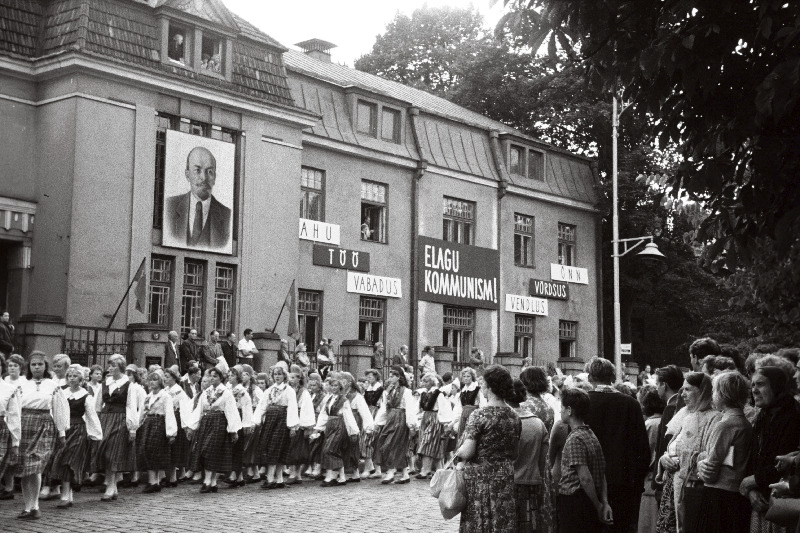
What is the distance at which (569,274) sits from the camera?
125ft

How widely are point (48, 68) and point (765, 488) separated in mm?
20126

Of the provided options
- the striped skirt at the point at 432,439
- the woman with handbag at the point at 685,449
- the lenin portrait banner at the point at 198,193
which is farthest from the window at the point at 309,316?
the woman with handbag at the point at 685,449

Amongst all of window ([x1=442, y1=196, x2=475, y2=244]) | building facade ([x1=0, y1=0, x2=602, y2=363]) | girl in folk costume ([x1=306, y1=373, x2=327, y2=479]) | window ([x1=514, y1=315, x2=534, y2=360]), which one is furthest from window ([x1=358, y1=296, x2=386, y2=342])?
girl in folk costume ([x1=306, y1=373, x2=327, y2=479])

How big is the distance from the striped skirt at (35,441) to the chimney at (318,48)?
2655 cm

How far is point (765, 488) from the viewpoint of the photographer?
7.12 m

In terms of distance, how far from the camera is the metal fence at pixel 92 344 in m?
21.8

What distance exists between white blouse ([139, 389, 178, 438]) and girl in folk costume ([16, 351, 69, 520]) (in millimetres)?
2793

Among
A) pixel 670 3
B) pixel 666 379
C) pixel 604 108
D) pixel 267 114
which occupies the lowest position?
pixel 666 379

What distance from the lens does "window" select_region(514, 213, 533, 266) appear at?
3616cm

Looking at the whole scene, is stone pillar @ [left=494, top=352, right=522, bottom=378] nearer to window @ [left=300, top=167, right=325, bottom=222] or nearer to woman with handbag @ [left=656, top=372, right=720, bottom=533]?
window @ [left=300, top=167, right=325, bottom=222]

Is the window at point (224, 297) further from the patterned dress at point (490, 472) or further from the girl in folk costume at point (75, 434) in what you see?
the patterned dress at point (490, 472)

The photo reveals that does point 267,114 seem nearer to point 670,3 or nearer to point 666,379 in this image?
point 666,379

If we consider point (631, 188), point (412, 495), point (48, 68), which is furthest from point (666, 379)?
point (631, 188)

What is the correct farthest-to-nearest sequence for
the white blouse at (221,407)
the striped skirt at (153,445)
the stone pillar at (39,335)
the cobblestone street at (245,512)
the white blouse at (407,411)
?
the stone pillar at (39,335) < the white blouse at (407,411) < the white blouse at (221,407) < the striped skirt at (153,445) < the cobblestone street at (245,512)
